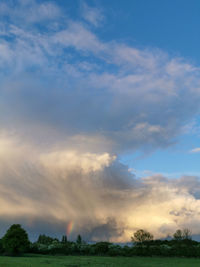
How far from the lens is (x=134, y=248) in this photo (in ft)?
433

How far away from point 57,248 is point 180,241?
303 feet

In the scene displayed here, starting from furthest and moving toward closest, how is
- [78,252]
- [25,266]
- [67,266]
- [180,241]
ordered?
[180,241]
[78,252]
[67,266]
[25,266]

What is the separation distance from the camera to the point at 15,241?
109438mm

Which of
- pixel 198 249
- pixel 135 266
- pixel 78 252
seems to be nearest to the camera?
pixel 135 266

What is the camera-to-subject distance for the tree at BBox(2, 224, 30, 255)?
358 feet

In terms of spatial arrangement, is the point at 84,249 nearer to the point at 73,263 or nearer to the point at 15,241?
the point at 15,241

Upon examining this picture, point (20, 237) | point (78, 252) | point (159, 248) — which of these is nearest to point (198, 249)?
point (159, 248)

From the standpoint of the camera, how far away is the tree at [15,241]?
10926 centimetres

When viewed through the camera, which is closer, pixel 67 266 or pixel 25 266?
pixel 25 266

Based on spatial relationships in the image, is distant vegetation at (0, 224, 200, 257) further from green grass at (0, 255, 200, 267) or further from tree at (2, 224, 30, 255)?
green grass at (0, 255, 200, 267)

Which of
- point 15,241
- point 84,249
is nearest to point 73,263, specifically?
point 15,241

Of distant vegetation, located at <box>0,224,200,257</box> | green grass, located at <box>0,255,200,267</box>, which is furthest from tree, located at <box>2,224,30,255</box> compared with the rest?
green grass, located at <box>0,255,200,267</box>

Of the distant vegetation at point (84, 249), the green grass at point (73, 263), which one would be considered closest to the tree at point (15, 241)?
the distant vegetation at point (84, 249)

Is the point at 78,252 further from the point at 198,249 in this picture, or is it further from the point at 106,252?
the point at 198,249
